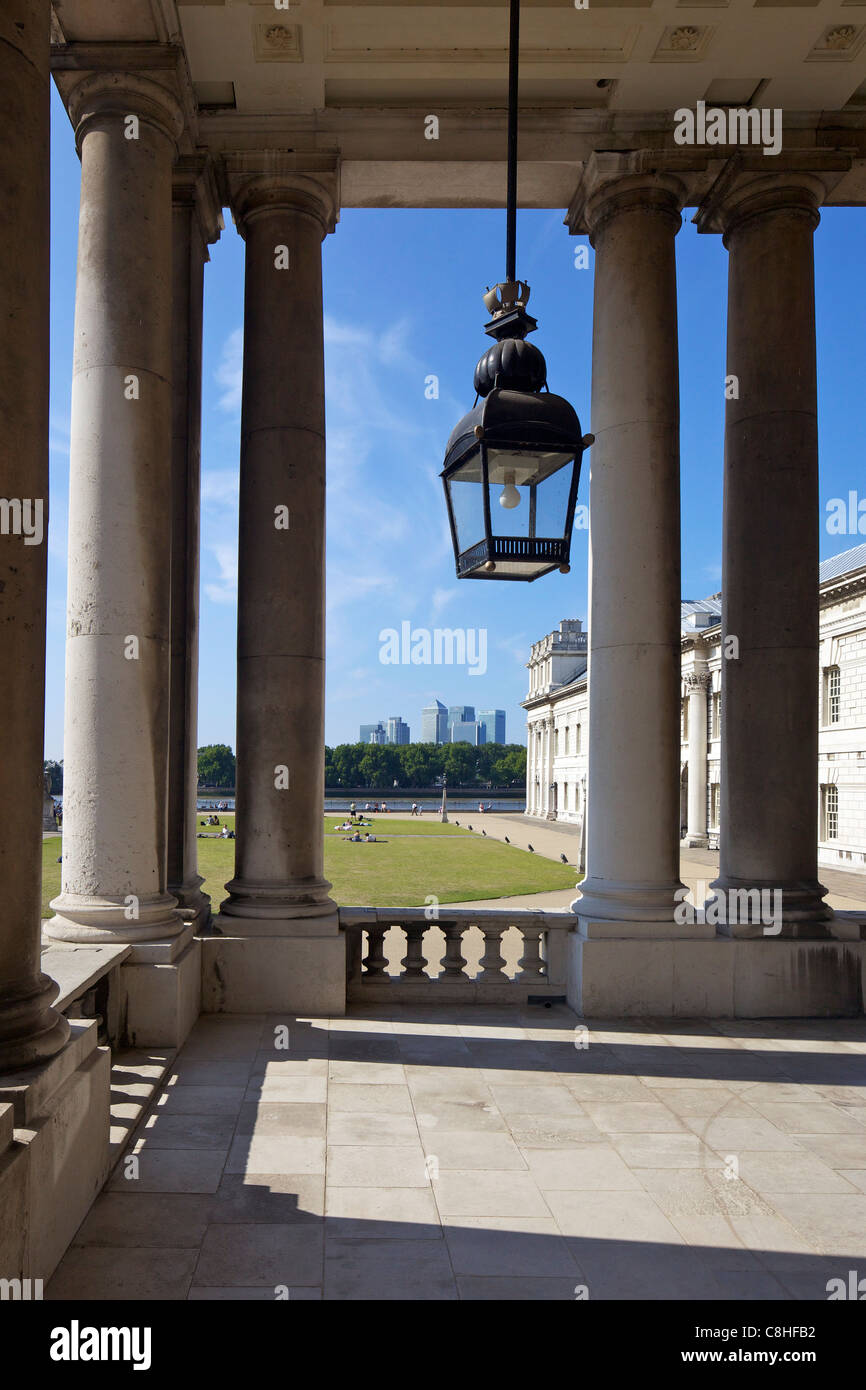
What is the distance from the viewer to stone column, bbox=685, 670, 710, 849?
462ft

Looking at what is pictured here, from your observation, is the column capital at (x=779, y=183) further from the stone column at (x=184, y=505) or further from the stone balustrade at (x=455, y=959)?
the stone balustrade at (x=455, y=959)

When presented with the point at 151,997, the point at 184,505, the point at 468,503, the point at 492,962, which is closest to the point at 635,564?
the point at 492,962

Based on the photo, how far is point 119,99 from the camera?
21625 mm

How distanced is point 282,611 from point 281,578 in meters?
0.85

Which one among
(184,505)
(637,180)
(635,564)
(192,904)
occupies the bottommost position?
(192,904)

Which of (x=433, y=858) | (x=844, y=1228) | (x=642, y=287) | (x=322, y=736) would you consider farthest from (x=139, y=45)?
(x=433, y=858)

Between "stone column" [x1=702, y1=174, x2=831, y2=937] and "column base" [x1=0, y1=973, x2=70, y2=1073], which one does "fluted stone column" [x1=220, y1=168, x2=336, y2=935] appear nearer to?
"stone column" [x1=702, y1=174, x2=831, y2=937]

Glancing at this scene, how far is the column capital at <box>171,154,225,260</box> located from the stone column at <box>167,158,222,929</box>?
0.02 metres

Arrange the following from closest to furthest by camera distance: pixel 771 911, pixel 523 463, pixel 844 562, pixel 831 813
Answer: pixel 523 463, pixel 771 911, pixel 831 813, pixel 844 562

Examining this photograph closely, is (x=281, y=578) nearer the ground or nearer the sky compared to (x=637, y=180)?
nearer the ground

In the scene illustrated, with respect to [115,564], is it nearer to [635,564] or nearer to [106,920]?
[106,920]

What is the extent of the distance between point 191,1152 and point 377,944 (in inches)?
428

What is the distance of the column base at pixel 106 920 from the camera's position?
2044 centimetres

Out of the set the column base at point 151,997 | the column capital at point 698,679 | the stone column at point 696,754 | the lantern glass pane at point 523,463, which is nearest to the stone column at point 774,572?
the column base at point 151,997
